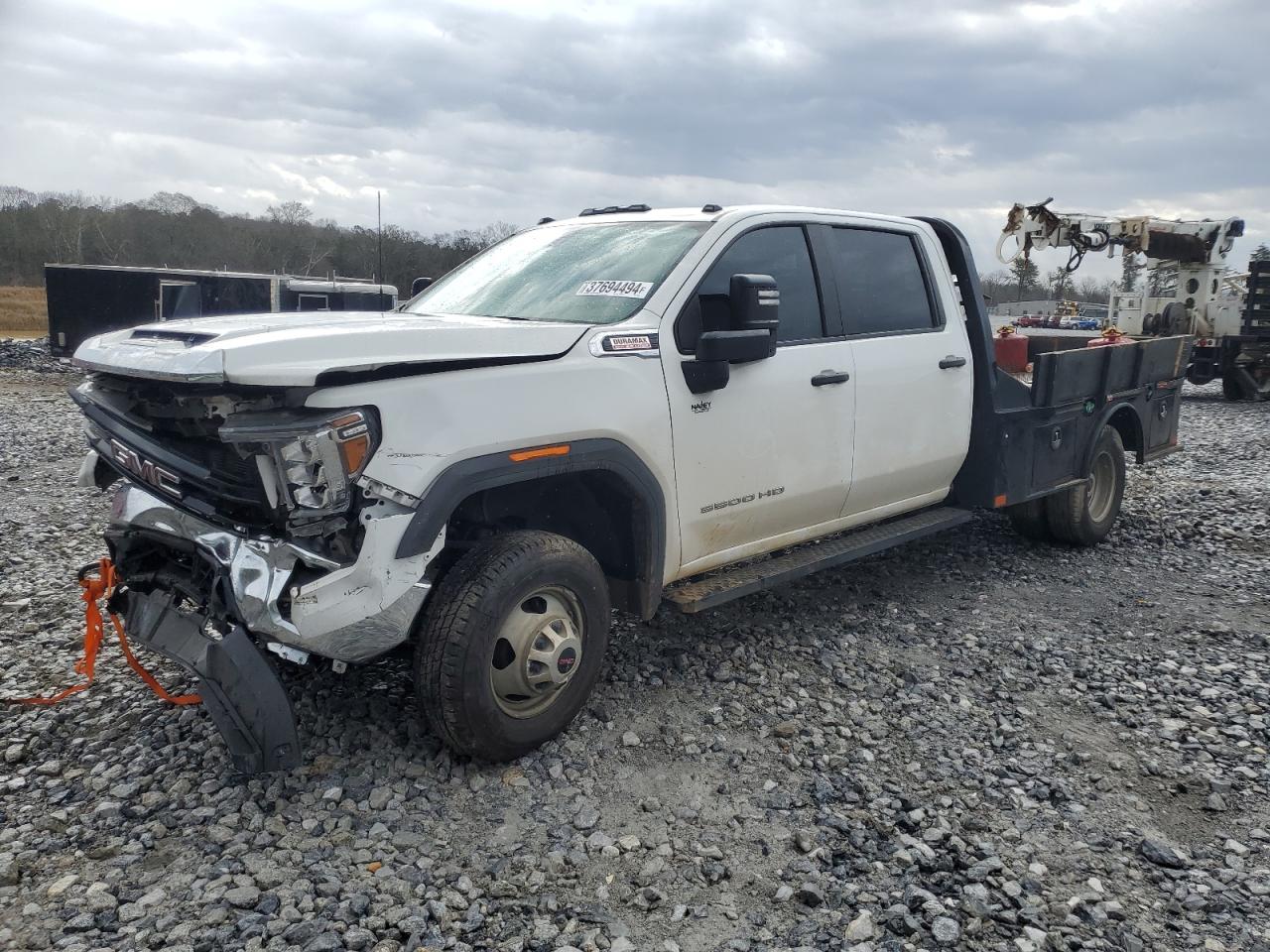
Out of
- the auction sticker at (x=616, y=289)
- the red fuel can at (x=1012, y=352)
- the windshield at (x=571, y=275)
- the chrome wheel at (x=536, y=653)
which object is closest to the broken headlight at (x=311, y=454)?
the chrome wheel at (x=536, y=653)

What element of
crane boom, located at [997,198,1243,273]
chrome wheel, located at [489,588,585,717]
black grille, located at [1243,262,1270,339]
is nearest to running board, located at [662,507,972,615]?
chrome wheel, located at [489,588,585,717]

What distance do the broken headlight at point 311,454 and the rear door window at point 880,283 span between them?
8.82 ft

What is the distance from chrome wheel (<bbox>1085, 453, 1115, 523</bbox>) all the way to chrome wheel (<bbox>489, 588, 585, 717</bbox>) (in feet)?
15.0

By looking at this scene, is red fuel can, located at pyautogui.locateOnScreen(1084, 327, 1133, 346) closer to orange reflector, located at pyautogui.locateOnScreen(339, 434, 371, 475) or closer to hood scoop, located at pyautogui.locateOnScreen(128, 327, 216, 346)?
orange reflector, located at pyautogui.locateOnScreen(339, 434, 371, 475)

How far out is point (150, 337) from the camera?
3.49m

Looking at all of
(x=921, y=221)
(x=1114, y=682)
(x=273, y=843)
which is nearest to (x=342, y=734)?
(x=273, y=843)

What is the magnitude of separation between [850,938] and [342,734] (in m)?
2.02

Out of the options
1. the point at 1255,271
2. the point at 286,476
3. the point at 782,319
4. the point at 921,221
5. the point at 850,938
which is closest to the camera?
the point at 850,938

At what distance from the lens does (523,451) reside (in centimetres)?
344

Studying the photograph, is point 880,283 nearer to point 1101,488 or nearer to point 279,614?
point 1101,488

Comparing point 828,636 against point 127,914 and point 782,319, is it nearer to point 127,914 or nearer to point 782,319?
point 782,319

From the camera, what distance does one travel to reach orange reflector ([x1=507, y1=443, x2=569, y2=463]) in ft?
11.2

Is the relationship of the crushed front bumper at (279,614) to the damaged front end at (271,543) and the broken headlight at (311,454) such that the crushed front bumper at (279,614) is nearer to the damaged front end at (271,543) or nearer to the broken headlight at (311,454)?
the damaged front end at (271,543)

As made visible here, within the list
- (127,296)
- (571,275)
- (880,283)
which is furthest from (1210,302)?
(127,296)
